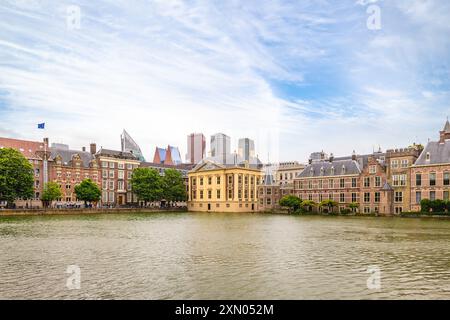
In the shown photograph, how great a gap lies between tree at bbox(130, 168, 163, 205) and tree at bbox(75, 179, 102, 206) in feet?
38.3

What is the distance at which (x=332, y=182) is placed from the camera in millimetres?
93938

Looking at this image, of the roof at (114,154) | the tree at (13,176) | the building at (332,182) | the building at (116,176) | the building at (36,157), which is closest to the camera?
the tree at (13,176)

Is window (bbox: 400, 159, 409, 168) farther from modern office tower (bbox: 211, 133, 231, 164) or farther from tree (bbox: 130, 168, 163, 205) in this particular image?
modern office tower (bbox: 211, 133, 231, 164)

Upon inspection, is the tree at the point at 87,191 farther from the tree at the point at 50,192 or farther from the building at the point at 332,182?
the building at the point at 332,182

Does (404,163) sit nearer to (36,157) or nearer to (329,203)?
(329,203)

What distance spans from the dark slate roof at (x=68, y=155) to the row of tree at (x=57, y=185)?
11103 mm

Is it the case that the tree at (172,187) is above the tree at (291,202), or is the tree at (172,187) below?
above

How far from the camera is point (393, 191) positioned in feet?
267

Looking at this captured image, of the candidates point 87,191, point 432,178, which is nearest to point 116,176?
point 87,191

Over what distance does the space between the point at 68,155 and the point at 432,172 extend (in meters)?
88.3

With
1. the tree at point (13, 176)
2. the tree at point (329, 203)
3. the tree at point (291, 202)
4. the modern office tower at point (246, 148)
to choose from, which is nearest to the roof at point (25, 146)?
the tree at point (13, 176)

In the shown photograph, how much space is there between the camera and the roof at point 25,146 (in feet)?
329
